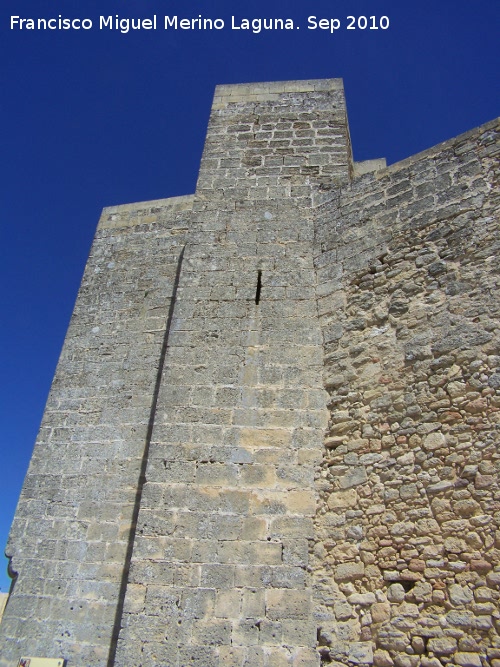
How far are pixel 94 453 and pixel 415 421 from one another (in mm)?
3149

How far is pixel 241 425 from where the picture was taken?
165 inches

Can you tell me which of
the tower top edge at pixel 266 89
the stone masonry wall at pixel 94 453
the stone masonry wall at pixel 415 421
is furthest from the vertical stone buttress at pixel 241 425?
the stone masonry wall at pixel 94 453

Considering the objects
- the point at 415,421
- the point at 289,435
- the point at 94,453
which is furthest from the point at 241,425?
the point at 94,453

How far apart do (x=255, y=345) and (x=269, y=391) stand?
1.49ft

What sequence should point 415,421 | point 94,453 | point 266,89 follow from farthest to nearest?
point 266,89 → point 94,453 → point 415,421

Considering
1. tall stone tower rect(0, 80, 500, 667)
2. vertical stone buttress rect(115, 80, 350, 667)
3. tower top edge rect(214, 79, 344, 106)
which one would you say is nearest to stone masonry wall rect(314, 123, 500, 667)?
tall stone tower rect(0, 80, 500, 667)

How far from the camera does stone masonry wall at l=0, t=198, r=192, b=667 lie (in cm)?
453

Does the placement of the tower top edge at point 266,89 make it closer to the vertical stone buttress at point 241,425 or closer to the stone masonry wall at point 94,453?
the vertical stone buttress at point 241,425

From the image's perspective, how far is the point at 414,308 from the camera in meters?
4.14

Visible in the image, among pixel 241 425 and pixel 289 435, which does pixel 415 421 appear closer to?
pixel 289 435

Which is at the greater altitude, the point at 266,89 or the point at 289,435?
the point at 266,89

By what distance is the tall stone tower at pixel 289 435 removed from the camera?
11.1 ft

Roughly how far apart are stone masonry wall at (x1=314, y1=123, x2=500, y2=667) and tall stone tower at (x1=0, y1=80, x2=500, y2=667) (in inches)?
0.5

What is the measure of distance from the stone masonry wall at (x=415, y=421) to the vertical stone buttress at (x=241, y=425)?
0.23 metres
